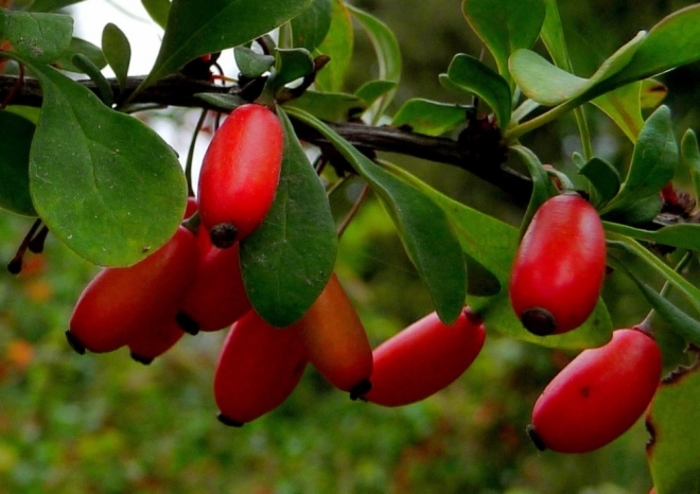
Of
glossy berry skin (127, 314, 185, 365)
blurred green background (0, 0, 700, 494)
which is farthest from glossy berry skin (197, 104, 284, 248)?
blurred green background (0, 0, 700, 494)

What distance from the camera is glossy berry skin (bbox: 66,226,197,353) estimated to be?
2.02 ft

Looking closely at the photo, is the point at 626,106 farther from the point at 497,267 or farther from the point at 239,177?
the point at 239,177

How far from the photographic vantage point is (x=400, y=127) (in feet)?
2.42

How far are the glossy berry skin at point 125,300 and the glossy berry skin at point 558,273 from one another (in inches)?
9.8

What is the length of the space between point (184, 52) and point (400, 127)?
21 centimetres

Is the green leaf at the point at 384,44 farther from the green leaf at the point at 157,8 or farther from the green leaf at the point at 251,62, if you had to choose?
the green leaf at the point at 251,62

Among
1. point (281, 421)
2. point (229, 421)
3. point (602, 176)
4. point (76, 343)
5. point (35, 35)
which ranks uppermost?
point (35, 35)

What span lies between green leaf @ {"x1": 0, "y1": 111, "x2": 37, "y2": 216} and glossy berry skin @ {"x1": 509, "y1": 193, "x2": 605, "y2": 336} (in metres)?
0.34

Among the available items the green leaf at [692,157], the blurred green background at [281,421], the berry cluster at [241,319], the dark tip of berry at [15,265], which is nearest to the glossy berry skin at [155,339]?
the berry cluster at [241,319]

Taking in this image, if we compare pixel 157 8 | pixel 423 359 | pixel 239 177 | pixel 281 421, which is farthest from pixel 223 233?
pixel 281 421

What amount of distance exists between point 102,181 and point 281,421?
3275 millimetres

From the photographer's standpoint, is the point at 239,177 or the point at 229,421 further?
the point at 229,421

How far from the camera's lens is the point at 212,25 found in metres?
0.59

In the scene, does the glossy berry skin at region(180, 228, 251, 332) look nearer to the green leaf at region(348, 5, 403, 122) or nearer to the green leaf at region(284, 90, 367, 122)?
the green leaf at region(284, 90, 367, 122)
